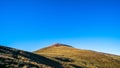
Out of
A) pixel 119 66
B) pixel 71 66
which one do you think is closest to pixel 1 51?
pixel 71 66

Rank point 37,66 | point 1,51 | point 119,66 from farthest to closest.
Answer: point 119,66, point 1,51, point 37,66

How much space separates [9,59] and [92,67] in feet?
95.8

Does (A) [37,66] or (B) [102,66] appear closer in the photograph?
(A) [37,66]

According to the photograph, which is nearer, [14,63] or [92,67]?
[14,63]

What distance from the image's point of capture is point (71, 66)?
63688mm

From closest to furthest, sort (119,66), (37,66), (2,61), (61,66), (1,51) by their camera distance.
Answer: (2,61), (37,66), (1,51), (61,66), (119,66)

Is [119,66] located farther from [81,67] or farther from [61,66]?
[61,66]

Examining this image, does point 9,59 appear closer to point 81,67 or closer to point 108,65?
point 81,67

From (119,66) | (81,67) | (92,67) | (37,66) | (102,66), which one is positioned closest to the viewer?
(37,66)

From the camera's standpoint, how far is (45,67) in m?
51.5

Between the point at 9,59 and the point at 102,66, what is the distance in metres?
36.2

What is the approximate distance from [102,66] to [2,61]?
3871 cm

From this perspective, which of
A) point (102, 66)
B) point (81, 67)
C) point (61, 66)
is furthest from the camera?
point (102, 66)

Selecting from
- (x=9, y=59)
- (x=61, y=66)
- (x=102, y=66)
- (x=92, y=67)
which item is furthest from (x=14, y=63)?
(x=102, y=66)
